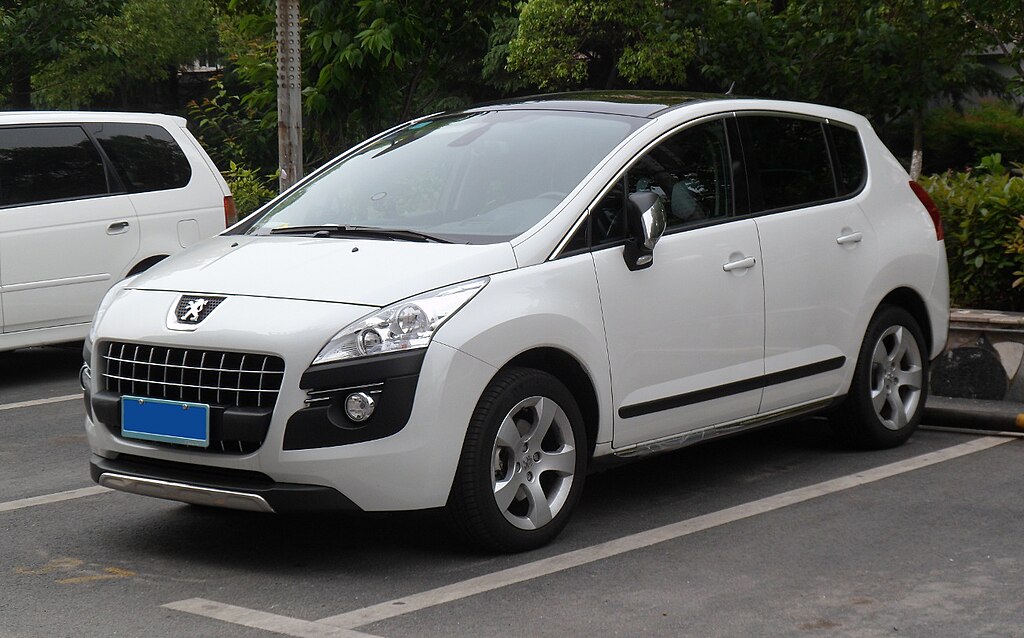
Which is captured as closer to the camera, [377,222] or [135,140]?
[377,222]

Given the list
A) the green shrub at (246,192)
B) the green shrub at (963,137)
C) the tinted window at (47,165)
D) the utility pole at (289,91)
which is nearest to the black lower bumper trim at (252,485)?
the tinted window at (47,165)

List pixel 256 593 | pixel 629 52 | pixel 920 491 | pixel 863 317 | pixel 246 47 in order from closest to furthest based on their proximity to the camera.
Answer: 1. pixel 256 593
2. pixel 920 491
3. pixel 863 317
4. pixel 629 52
5. pixel 246 47

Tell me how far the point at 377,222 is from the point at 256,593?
5.39 ft

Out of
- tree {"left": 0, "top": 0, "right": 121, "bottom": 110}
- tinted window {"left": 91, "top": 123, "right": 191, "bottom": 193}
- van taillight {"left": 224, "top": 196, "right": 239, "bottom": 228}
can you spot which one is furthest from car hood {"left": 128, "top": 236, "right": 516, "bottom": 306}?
tree {"left": 0, "top": 0, "right": 121, "bottom": 110}

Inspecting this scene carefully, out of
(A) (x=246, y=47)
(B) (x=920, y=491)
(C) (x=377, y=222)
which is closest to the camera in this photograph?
(C) (x=377, y=222)

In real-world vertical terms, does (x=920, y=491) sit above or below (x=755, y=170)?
below

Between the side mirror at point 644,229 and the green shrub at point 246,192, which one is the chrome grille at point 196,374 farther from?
the green shrub at point 246,192

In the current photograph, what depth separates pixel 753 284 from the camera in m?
6.11

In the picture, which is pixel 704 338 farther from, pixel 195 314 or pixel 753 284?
pixel 195 314

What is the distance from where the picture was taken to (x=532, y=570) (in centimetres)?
505

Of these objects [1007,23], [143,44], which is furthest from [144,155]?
[143,44]

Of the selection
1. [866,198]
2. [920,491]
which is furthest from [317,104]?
[920,491]

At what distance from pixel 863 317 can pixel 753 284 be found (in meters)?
0.90

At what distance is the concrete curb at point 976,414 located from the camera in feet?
24.9
